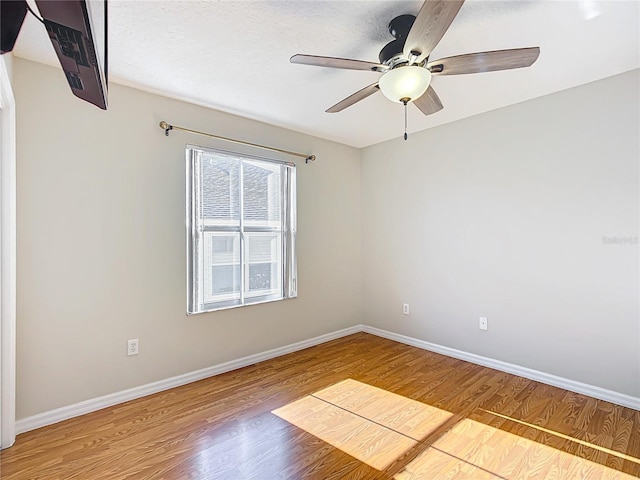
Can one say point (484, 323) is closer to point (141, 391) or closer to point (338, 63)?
point (338, 63)

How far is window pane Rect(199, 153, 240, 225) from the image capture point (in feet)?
9.55

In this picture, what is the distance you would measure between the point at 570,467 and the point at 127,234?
3220mm

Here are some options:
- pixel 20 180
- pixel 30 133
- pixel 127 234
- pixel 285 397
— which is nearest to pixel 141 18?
pixel 30 133

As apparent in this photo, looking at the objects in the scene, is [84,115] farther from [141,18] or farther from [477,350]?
[477,350]

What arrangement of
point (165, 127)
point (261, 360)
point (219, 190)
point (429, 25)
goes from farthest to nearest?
point (261, 360)
point (219, 190)
point (165, 127)
point (429, 25)

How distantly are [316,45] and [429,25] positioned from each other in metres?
0.81

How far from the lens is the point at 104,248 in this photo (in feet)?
7.97

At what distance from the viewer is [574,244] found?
104 inches

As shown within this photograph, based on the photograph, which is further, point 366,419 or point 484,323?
point 484,323

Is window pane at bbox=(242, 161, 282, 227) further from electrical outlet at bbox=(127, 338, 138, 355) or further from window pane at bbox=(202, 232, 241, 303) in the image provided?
electrical outlet at bbox=(127, 338, 138, 355)

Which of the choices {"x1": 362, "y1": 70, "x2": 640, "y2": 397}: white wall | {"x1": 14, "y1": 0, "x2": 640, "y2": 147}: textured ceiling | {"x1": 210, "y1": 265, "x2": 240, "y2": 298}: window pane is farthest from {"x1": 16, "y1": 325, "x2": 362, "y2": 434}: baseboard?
{"x1": 14, "y1": 0, "x2": 640, "y2": 147}: textured ceiling

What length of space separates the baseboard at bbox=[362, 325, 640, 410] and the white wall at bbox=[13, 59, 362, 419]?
175 cm

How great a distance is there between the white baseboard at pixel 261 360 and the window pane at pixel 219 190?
1357mm

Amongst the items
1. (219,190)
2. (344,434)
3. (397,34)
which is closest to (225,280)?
(219,190)
